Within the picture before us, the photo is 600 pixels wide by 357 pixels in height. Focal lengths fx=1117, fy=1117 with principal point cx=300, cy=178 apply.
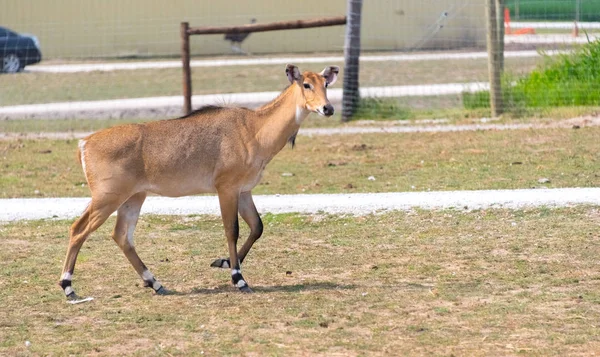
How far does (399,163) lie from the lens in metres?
14.6

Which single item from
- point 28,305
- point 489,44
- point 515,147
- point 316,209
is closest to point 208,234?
point 316,209

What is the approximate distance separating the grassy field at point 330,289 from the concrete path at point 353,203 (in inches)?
10.7

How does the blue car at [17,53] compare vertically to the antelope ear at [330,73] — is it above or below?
below

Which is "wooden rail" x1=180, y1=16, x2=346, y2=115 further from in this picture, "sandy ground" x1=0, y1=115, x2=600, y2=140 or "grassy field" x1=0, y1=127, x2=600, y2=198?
"grassy field" x1=0, y1=127, x2=600, y2=198

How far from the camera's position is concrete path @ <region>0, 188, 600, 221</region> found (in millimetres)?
Result: 11227

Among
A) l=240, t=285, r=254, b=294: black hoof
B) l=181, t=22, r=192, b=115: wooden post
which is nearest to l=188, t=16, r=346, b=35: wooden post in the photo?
l=181, t=22, r=192, b=115: wooden post

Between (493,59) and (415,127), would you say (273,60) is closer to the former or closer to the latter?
(415,127)

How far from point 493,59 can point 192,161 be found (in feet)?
33.7

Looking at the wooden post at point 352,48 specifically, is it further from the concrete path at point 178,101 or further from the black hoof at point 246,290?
the black hoof at point 246,290

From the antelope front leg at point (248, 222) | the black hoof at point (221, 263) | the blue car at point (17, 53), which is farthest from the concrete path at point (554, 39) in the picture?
the blue car at point (17, 53)

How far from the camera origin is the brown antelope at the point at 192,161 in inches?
328

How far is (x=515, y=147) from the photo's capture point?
15.1 m

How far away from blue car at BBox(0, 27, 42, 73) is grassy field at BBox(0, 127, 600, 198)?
34.8 ft

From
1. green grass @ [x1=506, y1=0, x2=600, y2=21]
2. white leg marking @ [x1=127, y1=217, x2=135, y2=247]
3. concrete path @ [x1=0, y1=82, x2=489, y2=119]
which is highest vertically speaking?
green grass @ [x1=506, y1=0, x2=600, y2=21]
